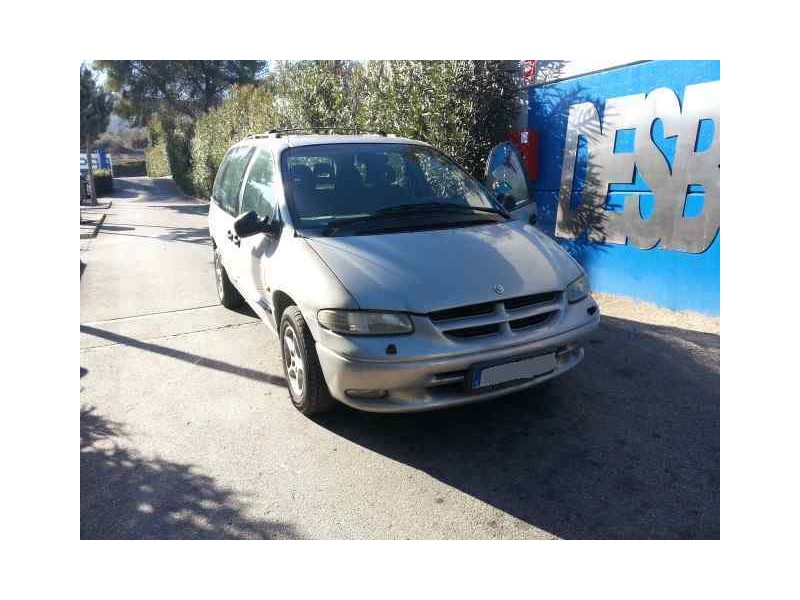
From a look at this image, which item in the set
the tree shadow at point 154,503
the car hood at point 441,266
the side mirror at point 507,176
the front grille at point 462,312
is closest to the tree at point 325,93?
the side mirror at point 507,176

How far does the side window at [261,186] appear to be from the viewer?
4.32 metres

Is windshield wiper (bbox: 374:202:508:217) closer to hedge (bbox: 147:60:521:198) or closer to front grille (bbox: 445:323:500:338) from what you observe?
front grille (bbox: 445:323:500:338)

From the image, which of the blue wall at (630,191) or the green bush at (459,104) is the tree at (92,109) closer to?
the green bush at (459,104)

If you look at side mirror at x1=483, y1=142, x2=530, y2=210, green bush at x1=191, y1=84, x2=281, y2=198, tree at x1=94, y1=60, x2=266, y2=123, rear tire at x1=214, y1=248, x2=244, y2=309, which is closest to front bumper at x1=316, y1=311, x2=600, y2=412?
side mirror at x1=483, y1=142, x2=530, y2=210

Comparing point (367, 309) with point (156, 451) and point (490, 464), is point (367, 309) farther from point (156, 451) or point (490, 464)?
point (156, 451)

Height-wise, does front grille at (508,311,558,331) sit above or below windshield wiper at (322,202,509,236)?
below

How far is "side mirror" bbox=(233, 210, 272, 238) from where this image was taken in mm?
3924

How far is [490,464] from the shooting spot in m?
3.23

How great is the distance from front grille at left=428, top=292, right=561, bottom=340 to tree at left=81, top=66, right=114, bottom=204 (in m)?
21.8

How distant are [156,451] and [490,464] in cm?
204

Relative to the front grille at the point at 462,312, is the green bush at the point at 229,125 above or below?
above

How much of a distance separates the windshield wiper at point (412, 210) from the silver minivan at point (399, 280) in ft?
0.04

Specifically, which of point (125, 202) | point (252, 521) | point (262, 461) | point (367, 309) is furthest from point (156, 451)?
point (125, 202)

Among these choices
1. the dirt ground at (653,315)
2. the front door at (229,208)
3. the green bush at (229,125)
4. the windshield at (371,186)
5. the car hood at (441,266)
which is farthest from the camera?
the green bush at (229,125)
